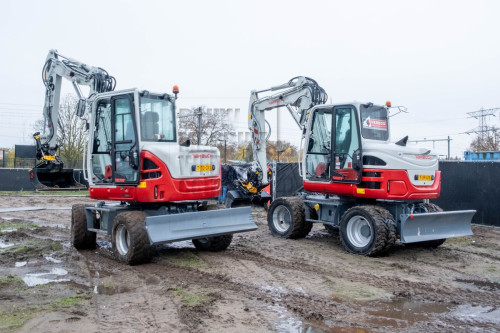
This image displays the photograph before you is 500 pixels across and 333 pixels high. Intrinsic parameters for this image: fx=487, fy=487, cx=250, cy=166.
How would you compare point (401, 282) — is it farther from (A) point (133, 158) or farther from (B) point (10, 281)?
(B) point (10, 281)

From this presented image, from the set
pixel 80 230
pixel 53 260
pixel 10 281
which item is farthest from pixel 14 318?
pixel 80 230

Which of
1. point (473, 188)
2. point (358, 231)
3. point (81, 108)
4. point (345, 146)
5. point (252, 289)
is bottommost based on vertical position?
point (252, 289)

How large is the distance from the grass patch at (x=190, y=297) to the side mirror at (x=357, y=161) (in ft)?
13.9

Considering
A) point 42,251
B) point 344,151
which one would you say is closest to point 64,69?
point 42,251

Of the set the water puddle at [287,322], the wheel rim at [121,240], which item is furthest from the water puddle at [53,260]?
the water puddle at [287,322]

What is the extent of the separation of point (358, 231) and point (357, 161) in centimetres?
133

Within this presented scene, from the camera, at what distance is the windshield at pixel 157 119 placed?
8.41 metres

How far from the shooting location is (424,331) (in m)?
5.16

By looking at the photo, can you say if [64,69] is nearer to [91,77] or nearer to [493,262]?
[91,77]

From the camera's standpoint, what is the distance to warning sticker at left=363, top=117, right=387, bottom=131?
31.4 ft

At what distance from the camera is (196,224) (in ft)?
27.2

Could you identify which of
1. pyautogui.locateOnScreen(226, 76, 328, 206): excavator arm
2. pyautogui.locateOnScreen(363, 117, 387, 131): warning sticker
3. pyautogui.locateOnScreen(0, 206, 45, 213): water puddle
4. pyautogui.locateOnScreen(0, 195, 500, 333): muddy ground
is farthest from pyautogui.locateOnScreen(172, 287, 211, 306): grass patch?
pyautogui.locateOnScreen(0, 206, 45, 213): water puddle

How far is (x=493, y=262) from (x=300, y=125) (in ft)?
16.4

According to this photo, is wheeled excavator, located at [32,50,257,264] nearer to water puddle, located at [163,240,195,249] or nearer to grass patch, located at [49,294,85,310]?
water puddle, located at [163,240,195,249]
